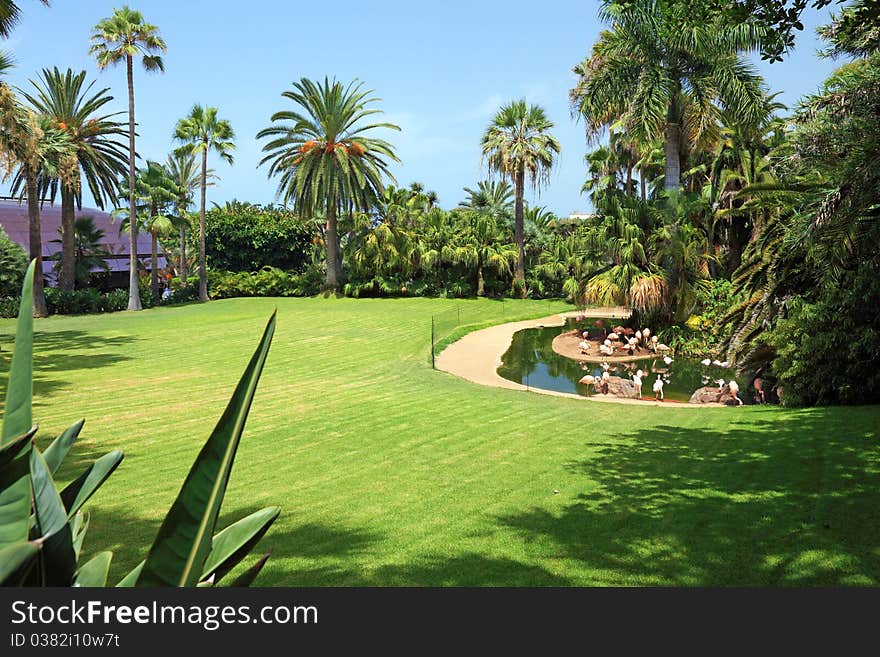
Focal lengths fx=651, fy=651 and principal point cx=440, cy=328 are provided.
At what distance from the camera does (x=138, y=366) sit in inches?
693

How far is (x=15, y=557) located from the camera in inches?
46.8

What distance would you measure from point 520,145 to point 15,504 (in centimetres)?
3916

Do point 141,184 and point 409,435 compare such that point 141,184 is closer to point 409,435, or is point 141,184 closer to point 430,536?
point 409,435

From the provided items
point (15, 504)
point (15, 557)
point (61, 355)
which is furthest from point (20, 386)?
point (61, 355)

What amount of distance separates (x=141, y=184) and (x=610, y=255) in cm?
2775

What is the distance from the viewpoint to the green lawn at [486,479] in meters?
5.40

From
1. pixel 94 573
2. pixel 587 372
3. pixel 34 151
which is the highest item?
pixel 34 151

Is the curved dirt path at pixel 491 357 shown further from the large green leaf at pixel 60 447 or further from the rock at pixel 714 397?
the large green leaf at pixel 60 447

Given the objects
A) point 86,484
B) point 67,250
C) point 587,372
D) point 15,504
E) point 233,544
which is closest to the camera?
point 15,504

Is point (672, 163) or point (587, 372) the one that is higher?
point (672, 163)

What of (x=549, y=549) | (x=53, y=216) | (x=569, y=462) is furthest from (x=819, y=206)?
(x=53, y=216)

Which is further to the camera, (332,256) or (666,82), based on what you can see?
(332,256)

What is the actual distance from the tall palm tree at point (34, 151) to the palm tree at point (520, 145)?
870 inches

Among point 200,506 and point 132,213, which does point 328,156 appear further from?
point 200,506
